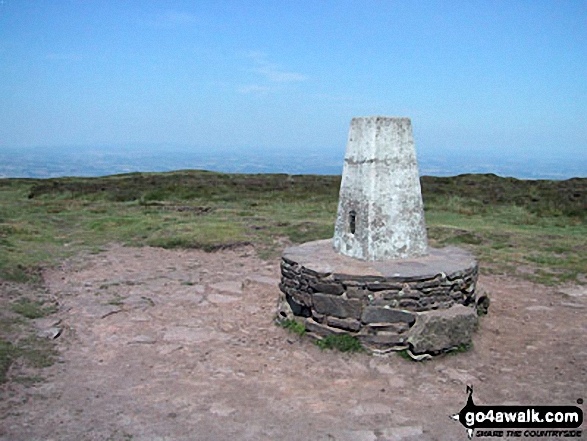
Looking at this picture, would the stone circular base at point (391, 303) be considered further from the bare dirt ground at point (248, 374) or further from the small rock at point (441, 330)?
the bare dirt ground at point (248, 374)

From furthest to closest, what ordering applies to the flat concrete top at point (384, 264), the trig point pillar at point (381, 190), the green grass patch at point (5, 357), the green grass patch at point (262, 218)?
the green grass patch at point (262, 218) → the trig point pillar at point (381, 190) → the flat concrete top at point (384, 264) → the green grass patch at point (5, 357)

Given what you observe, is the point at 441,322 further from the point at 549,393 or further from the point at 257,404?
the point at 257,404

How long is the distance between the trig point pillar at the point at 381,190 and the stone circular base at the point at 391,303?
0.37 meters

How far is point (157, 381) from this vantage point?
6340mm

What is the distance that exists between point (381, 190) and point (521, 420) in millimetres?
3678

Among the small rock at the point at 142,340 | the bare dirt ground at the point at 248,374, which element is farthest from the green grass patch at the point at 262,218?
the small rock at the point at 142,340

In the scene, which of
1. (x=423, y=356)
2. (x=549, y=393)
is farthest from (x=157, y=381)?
(x=549, y=393)

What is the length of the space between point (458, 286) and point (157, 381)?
4.47 meters

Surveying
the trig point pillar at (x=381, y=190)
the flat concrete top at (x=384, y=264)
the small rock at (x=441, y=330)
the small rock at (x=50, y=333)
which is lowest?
the small rock at (x=50, y=333)

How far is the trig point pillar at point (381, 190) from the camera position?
25.9ft

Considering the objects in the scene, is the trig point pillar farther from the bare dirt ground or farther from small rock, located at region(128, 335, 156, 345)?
small rock, located at region(128, 335, 156, 345)

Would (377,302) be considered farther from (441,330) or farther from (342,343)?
(441,330)

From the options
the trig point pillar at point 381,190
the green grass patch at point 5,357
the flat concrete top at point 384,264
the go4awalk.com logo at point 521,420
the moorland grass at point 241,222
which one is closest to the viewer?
the go4awalk.com logo at point 521,420

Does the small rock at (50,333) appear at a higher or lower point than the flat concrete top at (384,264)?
lower
